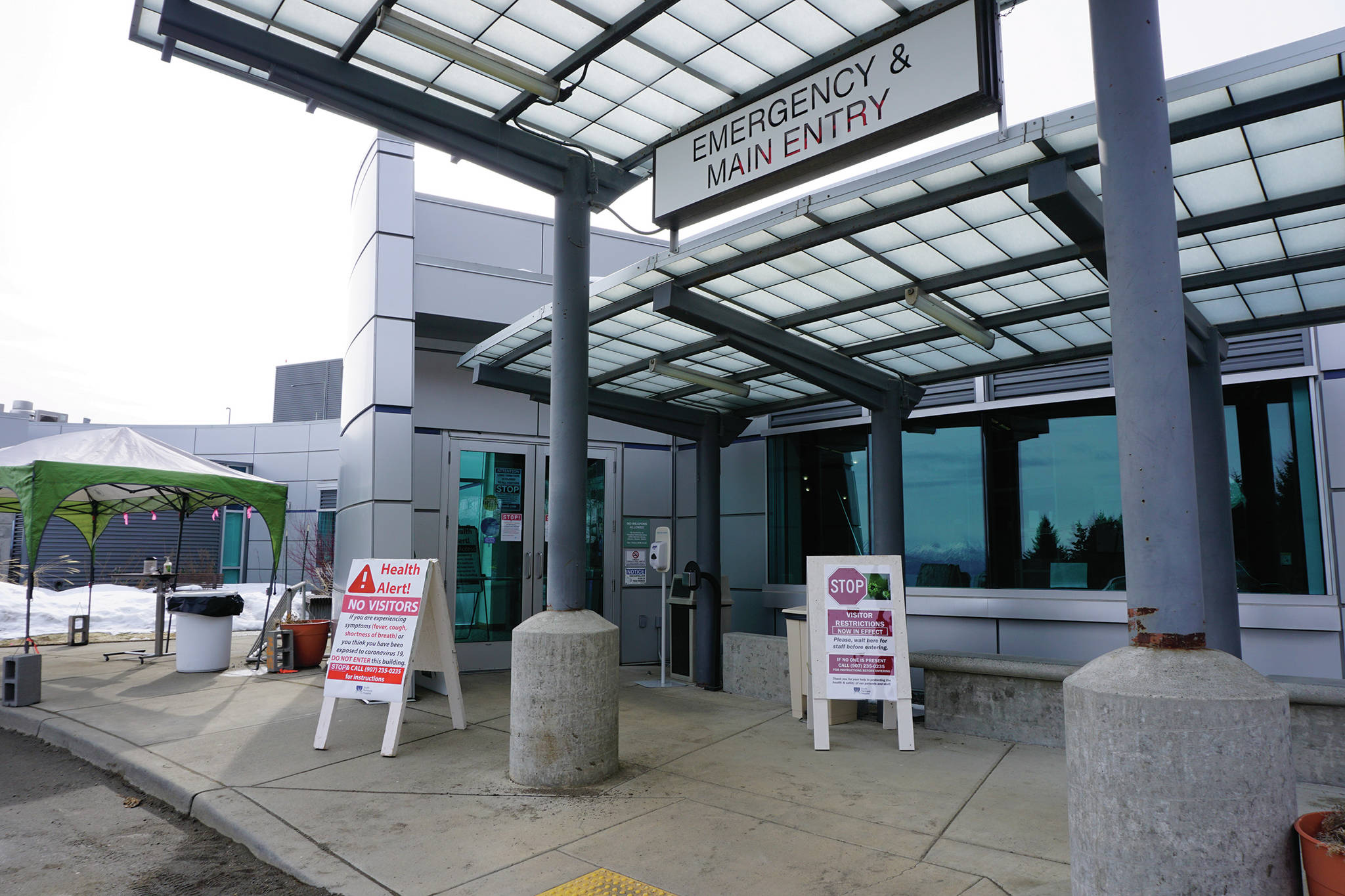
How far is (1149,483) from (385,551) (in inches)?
284

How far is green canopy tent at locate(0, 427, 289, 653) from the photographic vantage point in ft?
28.1

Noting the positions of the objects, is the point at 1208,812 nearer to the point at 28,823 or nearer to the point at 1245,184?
the point at 1245,184

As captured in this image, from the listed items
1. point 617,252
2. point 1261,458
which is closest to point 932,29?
point 1261,458

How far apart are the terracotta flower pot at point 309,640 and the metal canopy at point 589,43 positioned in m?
7.11

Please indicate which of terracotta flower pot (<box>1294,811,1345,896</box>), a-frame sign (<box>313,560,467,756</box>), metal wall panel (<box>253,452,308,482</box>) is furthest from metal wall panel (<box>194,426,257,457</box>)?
terracotta flower pot (<box>1294,811,1345,896</box>)

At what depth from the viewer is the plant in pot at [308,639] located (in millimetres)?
9984

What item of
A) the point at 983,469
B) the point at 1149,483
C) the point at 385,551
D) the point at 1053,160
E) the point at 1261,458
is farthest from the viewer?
the point at 983,469

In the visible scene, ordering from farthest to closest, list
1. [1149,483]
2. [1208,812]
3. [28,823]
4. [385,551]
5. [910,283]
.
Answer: [385,551] → [910,283] → [28,823] → [1149,483] → [1208,812]

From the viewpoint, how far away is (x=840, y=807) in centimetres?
481

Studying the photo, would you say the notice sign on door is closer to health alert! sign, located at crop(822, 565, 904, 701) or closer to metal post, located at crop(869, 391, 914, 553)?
metal post, located at crop(869, 391, 914, 553)

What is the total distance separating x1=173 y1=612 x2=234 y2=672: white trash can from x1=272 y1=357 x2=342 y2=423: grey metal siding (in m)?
32.3

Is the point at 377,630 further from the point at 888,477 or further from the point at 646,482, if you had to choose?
the point at 646,482

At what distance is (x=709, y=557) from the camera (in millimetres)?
9445

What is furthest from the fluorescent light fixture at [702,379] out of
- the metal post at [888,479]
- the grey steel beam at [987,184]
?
the grey steel beam at [987,184]
